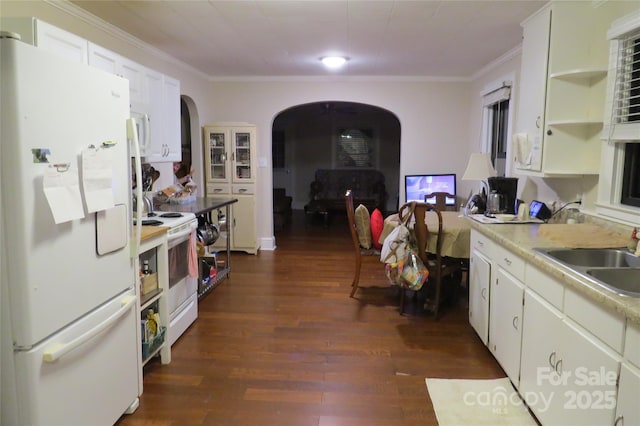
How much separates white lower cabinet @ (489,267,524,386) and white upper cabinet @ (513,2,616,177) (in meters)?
0.88

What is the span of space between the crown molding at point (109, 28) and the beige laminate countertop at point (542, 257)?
3.24 meters

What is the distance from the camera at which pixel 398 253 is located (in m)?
3.35

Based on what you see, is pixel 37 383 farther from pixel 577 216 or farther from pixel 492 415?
pixel 577 216

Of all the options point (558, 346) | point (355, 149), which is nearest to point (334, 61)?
point (558, 346)

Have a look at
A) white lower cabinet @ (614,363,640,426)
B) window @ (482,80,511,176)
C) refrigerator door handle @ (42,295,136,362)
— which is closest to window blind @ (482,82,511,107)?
window @ (482,80,511,176)

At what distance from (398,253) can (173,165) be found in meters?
2.87

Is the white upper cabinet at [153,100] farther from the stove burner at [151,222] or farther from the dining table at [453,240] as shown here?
the dining table at [453,240]

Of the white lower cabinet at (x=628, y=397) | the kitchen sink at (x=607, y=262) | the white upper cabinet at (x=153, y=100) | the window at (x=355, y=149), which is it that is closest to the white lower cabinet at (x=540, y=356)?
the kitchen sink at (x=607, y=262)

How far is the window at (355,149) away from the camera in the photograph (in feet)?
33.3

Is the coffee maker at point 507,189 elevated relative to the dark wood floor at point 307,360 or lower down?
elevated

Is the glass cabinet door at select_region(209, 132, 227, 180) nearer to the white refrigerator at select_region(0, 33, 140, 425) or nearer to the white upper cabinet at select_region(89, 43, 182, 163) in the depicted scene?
the white upper cabinet at select_region(89, 43, 182, 163)

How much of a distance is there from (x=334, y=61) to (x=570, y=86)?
98.7 inches

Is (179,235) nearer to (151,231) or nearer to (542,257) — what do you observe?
(151,231)

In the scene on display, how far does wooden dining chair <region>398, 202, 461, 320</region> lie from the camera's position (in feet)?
10.8
